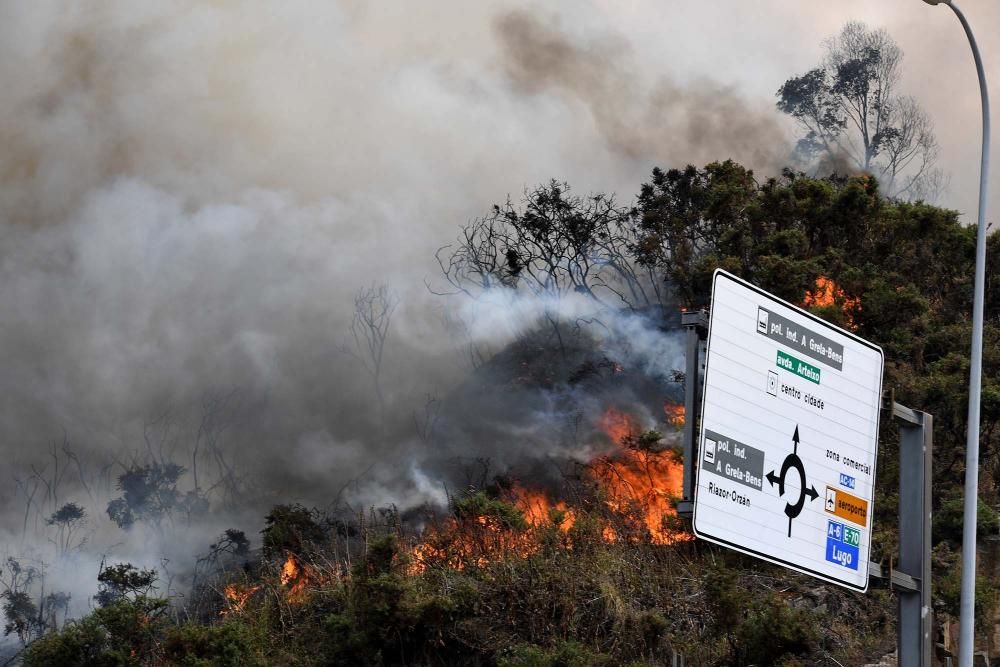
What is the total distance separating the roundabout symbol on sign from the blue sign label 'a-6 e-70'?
0.35 metres

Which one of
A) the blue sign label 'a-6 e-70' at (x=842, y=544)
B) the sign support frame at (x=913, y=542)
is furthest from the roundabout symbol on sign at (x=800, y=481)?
the sign support frame at (x=913, y=542)

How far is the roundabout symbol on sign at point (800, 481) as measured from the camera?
9234 millimetres

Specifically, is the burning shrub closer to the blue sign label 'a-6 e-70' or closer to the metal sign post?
the metal sign post

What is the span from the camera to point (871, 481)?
10.1 m

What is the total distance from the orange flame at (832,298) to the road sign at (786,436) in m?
24.3

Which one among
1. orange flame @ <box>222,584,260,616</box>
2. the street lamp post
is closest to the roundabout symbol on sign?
the street lamp post

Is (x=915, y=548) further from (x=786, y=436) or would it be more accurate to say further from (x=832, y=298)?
(x=832, y=298)

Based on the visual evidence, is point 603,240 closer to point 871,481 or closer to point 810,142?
point 810,142

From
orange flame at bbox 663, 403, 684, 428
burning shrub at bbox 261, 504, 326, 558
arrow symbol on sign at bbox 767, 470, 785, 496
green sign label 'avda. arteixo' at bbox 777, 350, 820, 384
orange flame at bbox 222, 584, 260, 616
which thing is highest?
orange flame at bbox 663, 403, 684, 428

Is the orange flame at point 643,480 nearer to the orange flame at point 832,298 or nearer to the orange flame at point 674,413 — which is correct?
the orange flame at point 674,413

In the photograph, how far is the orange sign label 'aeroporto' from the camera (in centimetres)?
966

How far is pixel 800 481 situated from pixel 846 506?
635mm

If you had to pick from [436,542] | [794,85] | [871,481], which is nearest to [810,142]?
[794,85]

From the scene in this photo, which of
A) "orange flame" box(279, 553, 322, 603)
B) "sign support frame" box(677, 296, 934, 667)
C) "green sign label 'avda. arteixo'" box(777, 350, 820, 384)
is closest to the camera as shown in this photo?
"green sign label 'avda. arteixo'" box(777, 350, 820, 384)
